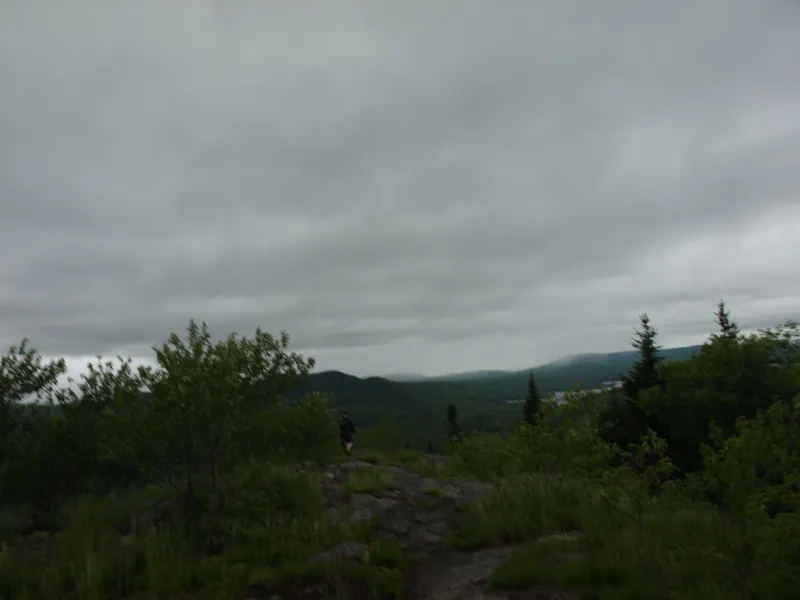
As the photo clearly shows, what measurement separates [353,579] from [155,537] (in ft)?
11.0

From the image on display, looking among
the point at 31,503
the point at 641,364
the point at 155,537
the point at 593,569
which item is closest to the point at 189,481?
the point at 155,537

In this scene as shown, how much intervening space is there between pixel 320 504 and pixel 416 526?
1785mm

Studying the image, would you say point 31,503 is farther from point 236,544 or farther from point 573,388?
point 573,388

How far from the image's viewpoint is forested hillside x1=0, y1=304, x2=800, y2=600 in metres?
5.57

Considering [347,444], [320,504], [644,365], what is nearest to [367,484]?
[320,504]

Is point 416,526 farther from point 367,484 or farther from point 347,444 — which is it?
point 347,444

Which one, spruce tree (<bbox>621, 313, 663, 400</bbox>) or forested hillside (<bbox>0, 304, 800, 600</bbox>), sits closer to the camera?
forested hillside (<bbox>0, 304, 800, 600</bbox>)

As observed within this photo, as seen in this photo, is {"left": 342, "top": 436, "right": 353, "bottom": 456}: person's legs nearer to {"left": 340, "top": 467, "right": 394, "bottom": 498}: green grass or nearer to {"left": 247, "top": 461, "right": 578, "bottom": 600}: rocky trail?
{"left": 247, "top": 461, "right": 578, "bottom": 600}: rocky trail

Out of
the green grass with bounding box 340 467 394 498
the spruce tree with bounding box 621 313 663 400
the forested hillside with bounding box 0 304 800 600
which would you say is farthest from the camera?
the spruce tree with bounding box 621 313 663 400

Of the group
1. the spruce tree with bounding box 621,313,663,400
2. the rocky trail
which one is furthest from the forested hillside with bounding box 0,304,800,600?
the spruce tree with bounding box 621,313,663,400

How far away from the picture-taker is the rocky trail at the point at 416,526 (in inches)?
250

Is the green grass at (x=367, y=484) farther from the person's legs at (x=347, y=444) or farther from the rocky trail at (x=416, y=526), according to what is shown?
the person's legs at (x=347, y=444)

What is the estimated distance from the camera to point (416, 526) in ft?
29.6

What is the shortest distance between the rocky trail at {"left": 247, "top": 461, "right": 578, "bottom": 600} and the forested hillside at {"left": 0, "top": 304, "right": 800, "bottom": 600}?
5 cm
